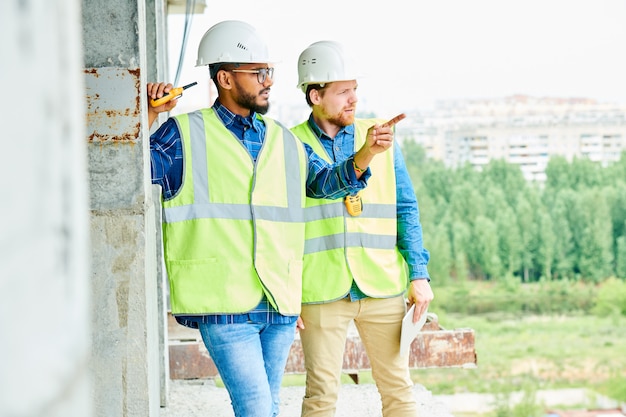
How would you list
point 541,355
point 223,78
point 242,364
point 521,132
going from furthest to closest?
point 521,132, point 541,355, point 223,78, point 242,364

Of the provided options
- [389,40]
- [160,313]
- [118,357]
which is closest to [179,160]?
[118,357]

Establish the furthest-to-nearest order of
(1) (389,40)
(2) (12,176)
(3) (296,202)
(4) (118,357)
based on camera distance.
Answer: (1) (389,40) < (3) (296,202) < (4) (118,357) < (2) (12,176)

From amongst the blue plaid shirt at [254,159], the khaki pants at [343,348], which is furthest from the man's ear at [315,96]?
the khaki pants at [343,348]

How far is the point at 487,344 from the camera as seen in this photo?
64438mm

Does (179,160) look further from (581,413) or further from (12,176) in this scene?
(581,413)

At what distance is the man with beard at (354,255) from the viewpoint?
3496 mm

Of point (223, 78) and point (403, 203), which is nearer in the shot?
point (223, 78)

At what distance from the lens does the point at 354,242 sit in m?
3.59

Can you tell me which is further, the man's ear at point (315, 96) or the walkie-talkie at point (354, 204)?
the man's ear at point (315, 96)

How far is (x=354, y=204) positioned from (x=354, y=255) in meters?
0.20

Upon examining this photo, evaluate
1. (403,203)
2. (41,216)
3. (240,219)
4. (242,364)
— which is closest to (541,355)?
(403,203)

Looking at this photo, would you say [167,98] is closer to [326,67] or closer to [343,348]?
[326,67]

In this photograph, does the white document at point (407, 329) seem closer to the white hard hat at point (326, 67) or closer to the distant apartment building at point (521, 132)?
the white hard hat at point (326, 67)

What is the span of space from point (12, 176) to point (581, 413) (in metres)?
58.0
